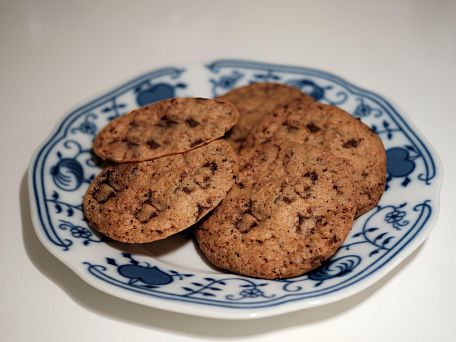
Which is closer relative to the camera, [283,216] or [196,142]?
[283,216]

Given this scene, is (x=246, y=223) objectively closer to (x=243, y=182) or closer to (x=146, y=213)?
(x=243, y=182)

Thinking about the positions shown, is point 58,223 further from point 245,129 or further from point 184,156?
point 245,129

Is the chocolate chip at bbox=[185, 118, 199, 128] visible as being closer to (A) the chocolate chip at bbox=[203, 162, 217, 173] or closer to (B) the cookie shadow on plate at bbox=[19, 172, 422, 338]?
(A) the chocolate chip at bbox=[203, 162, 217, 173]

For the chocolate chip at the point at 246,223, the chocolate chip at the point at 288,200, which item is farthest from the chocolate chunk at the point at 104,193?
the chocolate chip at the point at 288,200

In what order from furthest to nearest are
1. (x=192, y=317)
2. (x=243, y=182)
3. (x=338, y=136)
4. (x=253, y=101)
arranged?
(x=253, y=101) < (x=338, y=136) < (x=243, y=182) < (x=192, y=317)

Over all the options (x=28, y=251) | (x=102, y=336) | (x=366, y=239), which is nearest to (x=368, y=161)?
(x=366, y=239)

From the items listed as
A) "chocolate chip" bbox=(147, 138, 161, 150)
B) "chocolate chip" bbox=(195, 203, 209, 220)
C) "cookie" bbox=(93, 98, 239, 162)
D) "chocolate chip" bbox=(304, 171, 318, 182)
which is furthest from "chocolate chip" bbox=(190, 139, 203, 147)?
"chocolate chip" bbox=(304, 171, 318, 182)

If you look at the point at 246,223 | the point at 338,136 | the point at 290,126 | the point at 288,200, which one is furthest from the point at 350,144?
the point at 246,223
